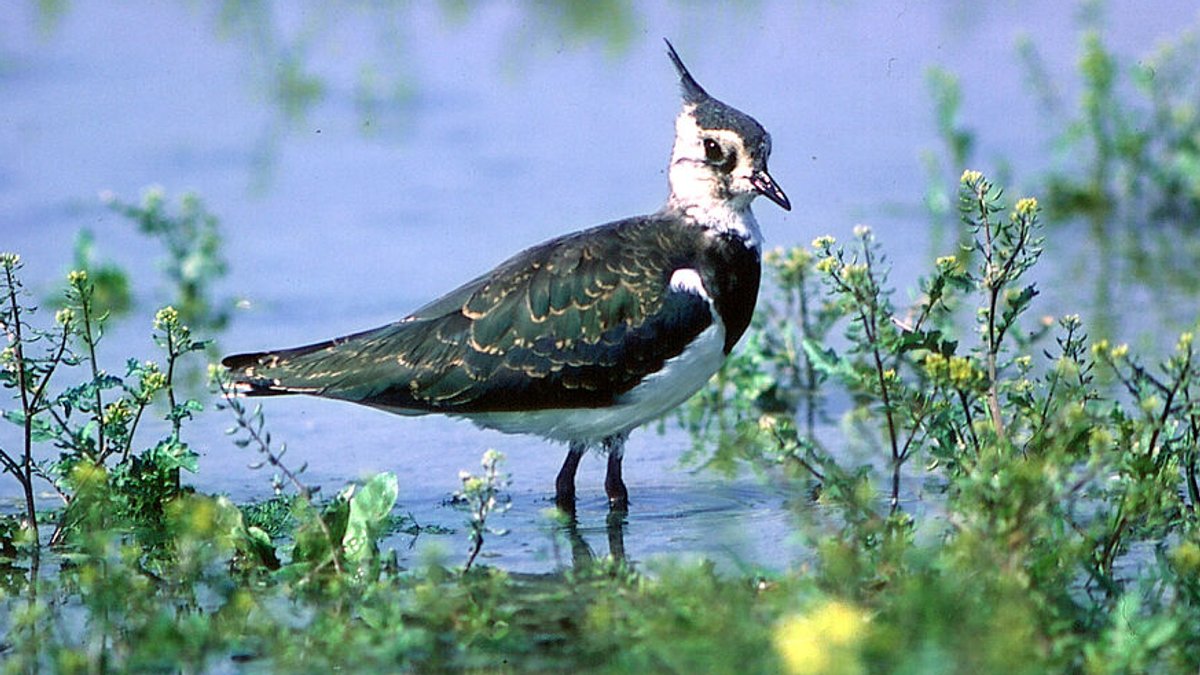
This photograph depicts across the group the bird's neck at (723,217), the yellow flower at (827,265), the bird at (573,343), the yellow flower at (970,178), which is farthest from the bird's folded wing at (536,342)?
the yellow flower at (970,178)

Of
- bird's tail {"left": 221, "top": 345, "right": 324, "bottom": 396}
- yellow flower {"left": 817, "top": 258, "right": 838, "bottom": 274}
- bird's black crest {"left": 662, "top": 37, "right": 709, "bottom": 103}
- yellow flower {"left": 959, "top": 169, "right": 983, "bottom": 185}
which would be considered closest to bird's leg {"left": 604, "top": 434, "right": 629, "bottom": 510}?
bird's tail {"left": 221, "top": 345, "right": 324, "bottom": 396}

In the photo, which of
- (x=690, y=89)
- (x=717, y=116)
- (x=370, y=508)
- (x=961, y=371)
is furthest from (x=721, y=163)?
(x=961, y=371)

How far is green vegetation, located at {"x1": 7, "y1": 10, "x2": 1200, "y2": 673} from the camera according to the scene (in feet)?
14.9

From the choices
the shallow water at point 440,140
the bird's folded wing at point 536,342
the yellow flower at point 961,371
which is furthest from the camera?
the shallow water at point 440,140

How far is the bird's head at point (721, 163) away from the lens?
7.35 metres

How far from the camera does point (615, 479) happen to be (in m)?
7.15

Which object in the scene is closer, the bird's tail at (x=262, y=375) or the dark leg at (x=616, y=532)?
the dark leg at (x=616, y=532)

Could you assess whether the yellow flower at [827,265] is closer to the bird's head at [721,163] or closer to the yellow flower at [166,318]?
the bird's head at [721,163]

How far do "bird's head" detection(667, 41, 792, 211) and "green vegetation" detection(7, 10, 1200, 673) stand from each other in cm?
65

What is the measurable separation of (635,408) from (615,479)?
27cm

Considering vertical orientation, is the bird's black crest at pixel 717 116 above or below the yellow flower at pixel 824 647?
above

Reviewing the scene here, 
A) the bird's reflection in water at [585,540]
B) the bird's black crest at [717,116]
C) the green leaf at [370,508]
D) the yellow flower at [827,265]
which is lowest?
the bird's reflection in water at [585,540]

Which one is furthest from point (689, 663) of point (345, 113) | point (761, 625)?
point (345, 113)

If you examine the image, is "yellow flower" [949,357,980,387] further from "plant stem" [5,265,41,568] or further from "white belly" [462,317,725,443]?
"plant stem" [5,265,41,568]
